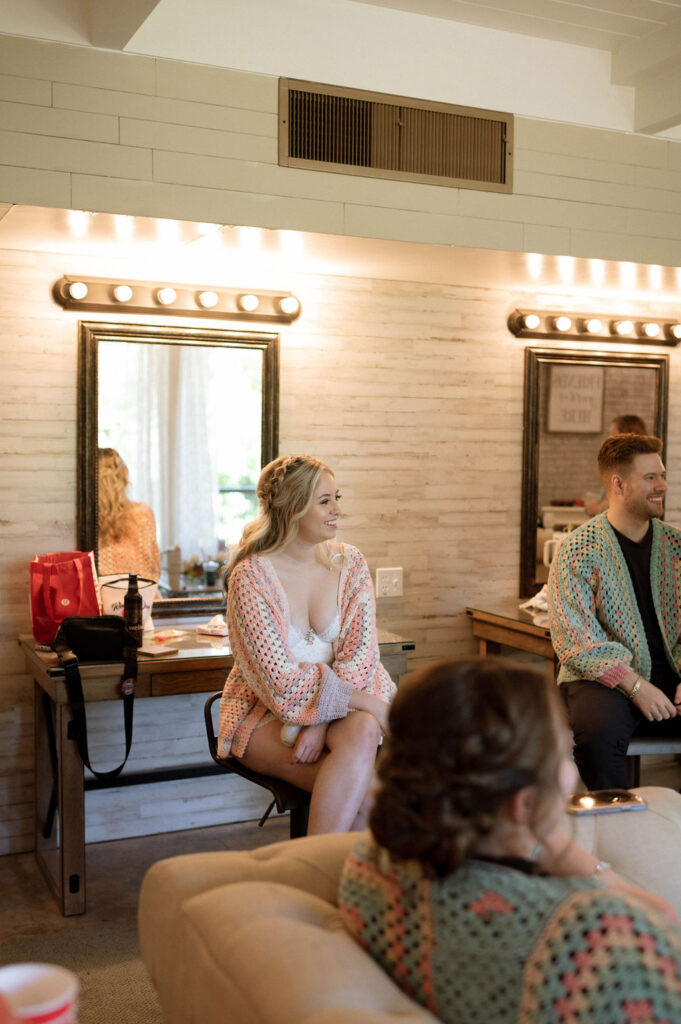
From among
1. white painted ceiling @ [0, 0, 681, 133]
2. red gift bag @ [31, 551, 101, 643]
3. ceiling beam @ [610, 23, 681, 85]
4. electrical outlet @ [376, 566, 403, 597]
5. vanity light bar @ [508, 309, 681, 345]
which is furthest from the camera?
vanity light bar @ [508, 309, 681, 345]

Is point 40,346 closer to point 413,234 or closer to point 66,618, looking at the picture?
point 66,618

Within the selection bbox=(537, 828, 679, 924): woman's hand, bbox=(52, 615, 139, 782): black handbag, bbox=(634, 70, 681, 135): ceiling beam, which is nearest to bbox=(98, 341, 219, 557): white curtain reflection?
bbox=(52, 615, 139, 782): black handbag

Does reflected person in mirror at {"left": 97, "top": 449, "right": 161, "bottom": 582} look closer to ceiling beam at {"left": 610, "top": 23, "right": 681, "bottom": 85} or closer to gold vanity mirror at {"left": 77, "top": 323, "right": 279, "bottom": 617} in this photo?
gold vanity mirror at {"left": 77, "top": 323, "right": 279, "bottom": 617}

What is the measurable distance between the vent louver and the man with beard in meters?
1.02

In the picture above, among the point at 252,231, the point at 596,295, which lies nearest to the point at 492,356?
the point at 596,295

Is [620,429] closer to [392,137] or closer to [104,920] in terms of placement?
[392,137]

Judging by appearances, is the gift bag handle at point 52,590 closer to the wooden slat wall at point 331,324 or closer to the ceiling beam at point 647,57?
the wooden slat wall at point 331,324

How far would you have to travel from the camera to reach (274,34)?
3.03 metres

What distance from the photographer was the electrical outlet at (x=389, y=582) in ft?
12.9

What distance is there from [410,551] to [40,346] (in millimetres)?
1561

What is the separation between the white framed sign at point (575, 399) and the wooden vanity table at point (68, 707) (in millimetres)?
1347

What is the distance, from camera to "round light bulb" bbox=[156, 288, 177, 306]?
349cm

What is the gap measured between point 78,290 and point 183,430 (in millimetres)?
589

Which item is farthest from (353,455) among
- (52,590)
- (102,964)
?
(102,964)
